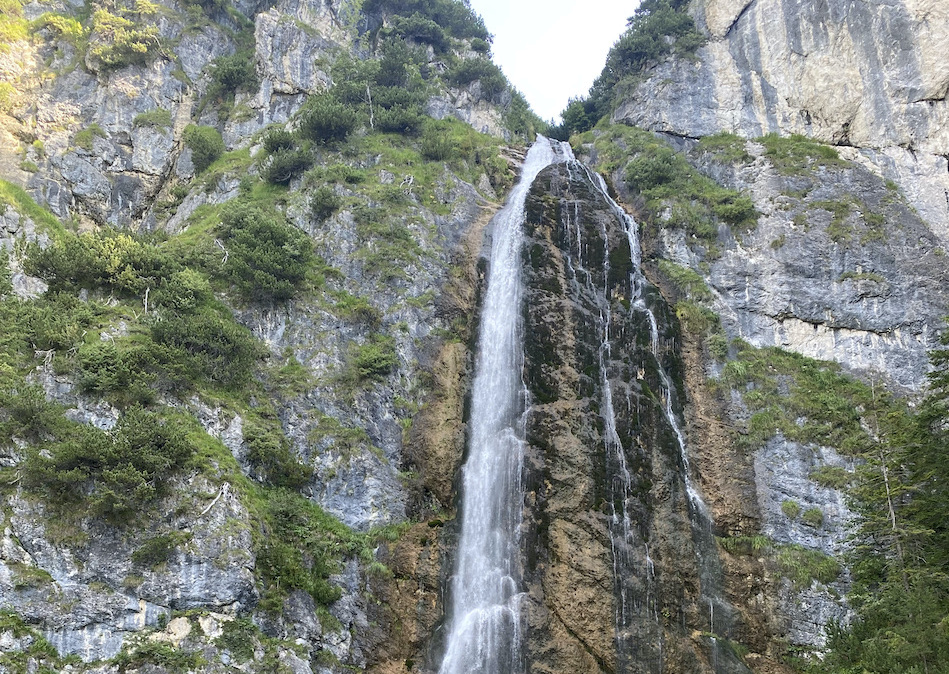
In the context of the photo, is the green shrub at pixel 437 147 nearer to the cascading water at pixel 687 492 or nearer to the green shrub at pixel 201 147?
the green shrub at pixel 201 147

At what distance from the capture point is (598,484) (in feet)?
71.6

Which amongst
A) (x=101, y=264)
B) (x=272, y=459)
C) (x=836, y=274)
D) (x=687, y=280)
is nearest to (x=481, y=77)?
(x=687, y=280)

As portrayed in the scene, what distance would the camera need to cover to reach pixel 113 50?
3419 centimetres

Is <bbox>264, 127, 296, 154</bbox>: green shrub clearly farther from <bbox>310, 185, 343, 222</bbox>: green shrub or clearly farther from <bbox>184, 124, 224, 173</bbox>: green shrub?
<bbox>310, 185, 343, 222</bbox>: green shrub

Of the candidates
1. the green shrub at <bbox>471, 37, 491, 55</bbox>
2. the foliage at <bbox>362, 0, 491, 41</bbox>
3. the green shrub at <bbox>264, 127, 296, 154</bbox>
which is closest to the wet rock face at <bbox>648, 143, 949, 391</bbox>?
the green shrub at <bbox>264, 127, 296, 154</bbox>

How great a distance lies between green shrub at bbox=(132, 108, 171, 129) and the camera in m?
33.6

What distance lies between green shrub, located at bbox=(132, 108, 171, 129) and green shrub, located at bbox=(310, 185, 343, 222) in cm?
1131

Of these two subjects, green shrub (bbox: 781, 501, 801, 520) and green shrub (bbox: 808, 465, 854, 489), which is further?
green shrub (bbox: 808, 465, 854, 489)

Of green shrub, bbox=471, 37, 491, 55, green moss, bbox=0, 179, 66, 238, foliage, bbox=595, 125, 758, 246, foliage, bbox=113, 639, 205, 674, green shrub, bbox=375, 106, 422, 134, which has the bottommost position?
foliage, bbox=113, 639, 205, 674

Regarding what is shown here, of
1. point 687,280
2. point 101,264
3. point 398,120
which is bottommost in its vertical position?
point 101,264

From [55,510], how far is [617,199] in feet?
87.2

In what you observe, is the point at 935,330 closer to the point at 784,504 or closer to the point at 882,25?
the point at 784,504

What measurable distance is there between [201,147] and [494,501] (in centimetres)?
2396

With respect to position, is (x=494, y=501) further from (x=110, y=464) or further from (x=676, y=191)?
(x=676, y=191)
